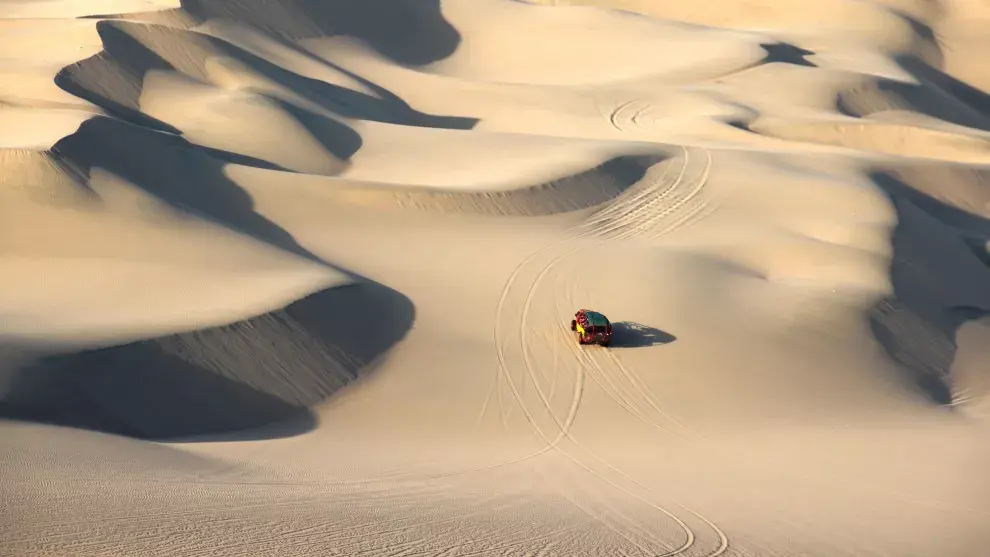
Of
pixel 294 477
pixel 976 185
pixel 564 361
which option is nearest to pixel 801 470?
pixel 564 361

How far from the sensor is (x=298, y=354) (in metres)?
18.2

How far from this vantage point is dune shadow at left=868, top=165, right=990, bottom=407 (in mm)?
21625

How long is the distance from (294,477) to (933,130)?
31.1 meters

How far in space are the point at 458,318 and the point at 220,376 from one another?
5.18m

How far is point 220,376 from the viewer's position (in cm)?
1698

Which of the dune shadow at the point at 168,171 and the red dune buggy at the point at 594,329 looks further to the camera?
the dune shadow at the point at 168,171

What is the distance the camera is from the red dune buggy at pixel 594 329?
790 inches

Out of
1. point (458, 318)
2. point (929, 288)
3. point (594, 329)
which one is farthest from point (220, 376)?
point (929, 288)

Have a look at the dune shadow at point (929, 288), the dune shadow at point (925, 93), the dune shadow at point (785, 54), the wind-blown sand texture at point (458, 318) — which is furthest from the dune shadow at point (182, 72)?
the dune shadow at point (925, 93)

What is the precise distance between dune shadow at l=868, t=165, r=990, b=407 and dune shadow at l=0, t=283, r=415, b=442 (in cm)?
939

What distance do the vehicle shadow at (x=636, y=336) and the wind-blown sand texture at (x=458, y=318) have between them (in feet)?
0.47

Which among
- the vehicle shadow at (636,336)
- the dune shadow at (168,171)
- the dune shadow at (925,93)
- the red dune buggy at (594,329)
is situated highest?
the dune shadow at (925,93)

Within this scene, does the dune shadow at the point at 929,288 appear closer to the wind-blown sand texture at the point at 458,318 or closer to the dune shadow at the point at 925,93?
the wind-blown sand texture at the point at 458,318

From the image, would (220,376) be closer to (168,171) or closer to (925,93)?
(168,171)
